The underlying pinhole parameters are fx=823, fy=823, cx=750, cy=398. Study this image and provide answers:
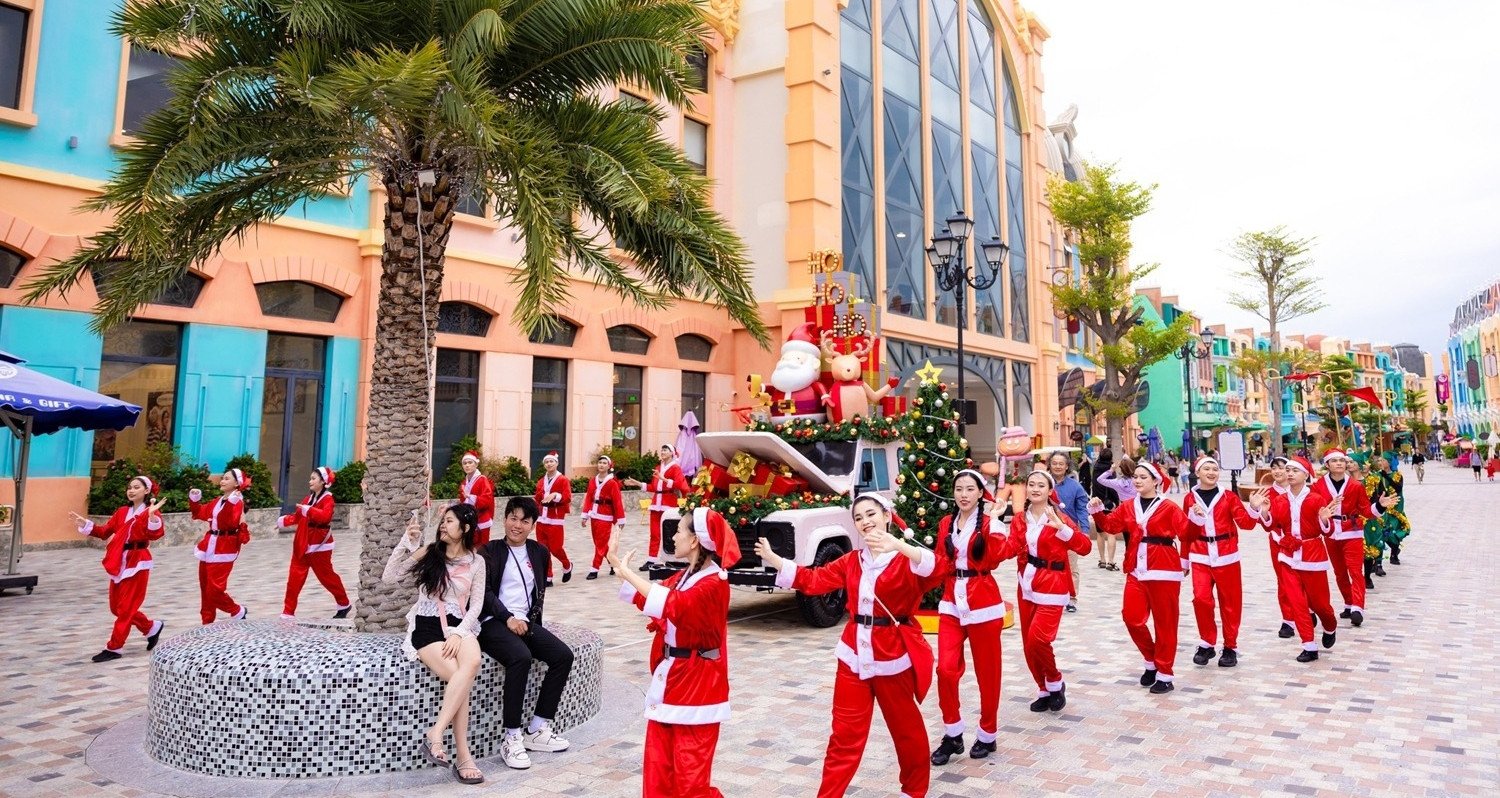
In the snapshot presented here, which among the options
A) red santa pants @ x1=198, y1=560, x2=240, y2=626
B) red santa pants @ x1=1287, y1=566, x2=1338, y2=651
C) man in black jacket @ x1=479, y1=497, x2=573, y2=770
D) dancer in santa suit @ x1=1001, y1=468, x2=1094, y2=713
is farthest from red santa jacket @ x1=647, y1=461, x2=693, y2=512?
red santa pants @ x1=1287, y1=566, x2=1338, y2=651

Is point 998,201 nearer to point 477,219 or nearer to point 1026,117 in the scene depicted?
point 1026,117

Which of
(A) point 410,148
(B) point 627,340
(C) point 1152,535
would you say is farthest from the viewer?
(B) point 627,340

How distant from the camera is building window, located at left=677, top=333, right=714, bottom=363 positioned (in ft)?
78.1

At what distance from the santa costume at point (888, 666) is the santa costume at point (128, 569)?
636 centimetres

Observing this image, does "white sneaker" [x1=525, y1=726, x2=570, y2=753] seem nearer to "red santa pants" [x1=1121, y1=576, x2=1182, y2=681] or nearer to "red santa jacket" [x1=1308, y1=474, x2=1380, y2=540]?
"red santa pants" [x1=1121, y1=576, x2=1182, y2=681]

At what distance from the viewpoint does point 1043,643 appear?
5.73m

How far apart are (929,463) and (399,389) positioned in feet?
18.6

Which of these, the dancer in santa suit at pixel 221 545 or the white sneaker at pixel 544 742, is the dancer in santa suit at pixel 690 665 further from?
the dancer in santa suit at pixel 221 545

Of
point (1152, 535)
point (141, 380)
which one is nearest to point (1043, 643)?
point (1152, 535)

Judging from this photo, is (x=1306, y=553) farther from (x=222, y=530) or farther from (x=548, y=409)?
(x=548, y=409)

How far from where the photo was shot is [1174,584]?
6.41m

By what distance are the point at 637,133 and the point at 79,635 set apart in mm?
7325

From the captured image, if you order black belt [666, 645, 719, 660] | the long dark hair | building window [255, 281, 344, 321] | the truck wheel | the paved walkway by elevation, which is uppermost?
building window [255, 281, 344, 321]

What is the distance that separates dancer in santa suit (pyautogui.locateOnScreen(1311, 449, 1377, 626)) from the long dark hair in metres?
8.25
